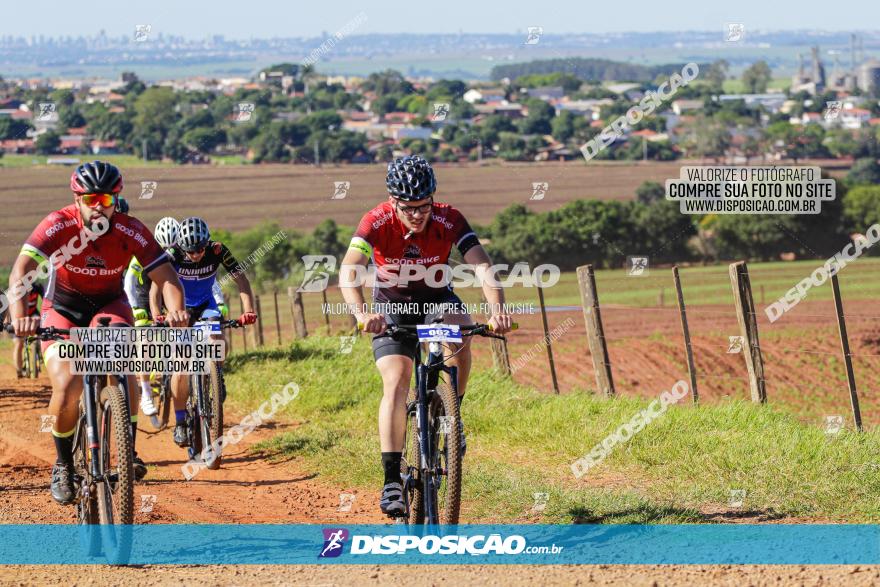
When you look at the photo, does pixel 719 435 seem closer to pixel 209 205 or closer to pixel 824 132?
pixel 209 205

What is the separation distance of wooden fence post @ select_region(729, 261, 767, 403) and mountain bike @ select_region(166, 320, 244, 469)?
505 centimetres

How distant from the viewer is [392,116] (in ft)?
367

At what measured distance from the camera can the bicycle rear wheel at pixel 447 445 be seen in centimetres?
730

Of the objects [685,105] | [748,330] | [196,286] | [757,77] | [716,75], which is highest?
[716,75]

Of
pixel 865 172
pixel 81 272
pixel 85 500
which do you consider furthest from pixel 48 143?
pixel 85 500

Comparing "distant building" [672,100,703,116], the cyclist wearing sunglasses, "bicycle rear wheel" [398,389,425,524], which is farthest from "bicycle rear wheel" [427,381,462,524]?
"distant building" [672,100,703,116]

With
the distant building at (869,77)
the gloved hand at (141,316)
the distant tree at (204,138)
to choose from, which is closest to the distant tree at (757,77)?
the distant building at (869,77)

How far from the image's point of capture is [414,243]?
7.88 metres

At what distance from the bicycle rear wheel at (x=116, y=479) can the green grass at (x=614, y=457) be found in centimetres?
237

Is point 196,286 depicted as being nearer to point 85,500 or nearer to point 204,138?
point 85,500

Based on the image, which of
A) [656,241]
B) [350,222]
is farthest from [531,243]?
[350,222]

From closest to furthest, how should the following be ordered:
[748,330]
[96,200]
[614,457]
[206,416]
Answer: [96,200], [614,457], [206,416], [748,330]

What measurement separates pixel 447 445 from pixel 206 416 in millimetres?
4693

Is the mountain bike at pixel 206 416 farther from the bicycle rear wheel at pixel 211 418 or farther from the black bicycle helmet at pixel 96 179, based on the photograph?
the black bicycle helmet at pixel 96 179
